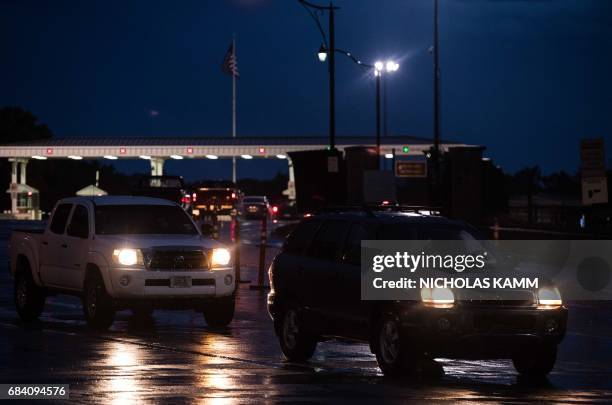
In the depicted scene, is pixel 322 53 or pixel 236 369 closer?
pixel 236 369

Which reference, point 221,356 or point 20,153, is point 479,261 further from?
point 20,153

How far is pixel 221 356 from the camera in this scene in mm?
16000

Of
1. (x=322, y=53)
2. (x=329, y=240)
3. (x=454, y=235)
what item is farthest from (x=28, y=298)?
(x=322, y=53)

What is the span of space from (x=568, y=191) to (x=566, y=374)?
124 m

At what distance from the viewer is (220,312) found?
20.1 m

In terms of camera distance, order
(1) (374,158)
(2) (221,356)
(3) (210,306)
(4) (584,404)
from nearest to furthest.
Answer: (4) (584,404), (2) (221,356), (3) (210,306), (1) (374,158)

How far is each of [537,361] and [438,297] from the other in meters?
1.37

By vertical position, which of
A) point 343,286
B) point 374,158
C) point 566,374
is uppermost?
point 374,158

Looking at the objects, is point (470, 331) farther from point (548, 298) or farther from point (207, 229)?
point (207, 229)

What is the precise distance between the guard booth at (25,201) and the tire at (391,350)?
87661 millimetres

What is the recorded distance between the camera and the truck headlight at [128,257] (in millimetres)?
19453

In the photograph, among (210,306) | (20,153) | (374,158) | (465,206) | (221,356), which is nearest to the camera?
(221,356)

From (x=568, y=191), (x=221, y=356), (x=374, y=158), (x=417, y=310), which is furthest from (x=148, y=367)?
(x=568, y=191)

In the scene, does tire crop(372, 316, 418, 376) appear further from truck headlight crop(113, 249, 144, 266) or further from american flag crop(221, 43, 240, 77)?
american flag crop(221, 43, 240, 77)
